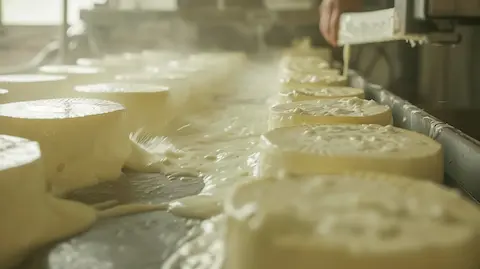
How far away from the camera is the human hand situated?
129 inches

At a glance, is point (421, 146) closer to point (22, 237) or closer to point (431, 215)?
point (431, 215)

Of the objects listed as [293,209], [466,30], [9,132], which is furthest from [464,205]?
[466,30]

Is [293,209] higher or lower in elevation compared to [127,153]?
higher

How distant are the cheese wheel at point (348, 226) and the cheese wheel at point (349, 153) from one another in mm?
129

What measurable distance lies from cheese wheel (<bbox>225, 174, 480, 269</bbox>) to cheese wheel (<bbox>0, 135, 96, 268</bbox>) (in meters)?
0.37

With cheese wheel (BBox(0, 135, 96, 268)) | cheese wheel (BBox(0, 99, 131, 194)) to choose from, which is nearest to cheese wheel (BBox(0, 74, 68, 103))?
cheese wheel (BBox(0, 99, 131, 194))

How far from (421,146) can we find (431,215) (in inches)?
15.1

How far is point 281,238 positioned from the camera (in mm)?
679

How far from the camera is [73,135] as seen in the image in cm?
133

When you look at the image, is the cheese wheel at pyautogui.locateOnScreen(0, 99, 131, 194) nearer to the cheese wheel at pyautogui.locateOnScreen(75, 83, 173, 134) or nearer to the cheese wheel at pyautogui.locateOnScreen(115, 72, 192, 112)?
the cheese wheel at pyautogui.locateOnScreen(75, 83, 173, 134)

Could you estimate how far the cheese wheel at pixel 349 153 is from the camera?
1.01m

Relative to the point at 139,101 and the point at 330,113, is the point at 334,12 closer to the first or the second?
the point at 139,101

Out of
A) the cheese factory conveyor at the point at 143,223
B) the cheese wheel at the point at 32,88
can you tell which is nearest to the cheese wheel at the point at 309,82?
the cheese factory conveyor at the point at 143,223

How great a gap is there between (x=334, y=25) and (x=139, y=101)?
5.99 feet
